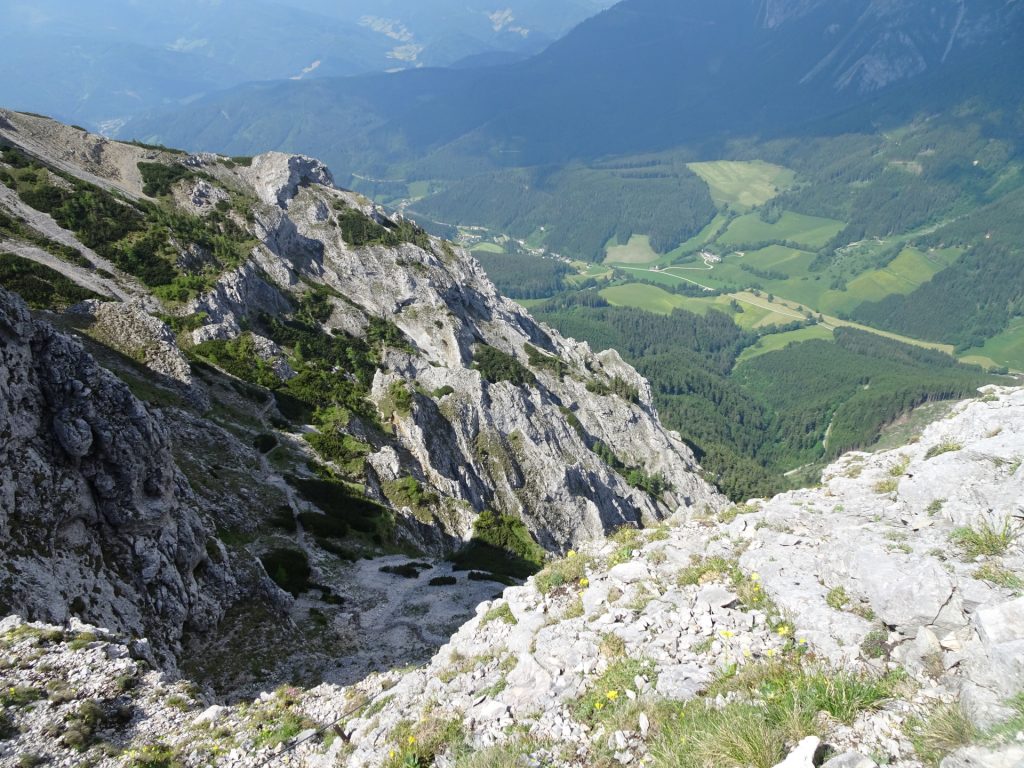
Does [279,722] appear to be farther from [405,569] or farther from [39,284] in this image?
[39,284]

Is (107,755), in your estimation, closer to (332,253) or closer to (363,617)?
(363,617)

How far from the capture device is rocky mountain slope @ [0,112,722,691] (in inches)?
1043

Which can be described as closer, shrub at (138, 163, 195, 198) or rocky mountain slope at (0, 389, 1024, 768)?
rocky mountain slope at (0, 389, 1024, 768)

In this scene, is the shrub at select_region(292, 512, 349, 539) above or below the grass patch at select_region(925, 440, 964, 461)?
below

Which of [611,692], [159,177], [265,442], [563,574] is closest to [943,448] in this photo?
[563,574]

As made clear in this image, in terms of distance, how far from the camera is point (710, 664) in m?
13.2

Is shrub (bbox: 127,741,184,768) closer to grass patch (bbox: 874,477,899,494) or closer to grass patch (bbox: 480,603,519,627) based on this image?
grass patch (bbox: 480,603,519,627)

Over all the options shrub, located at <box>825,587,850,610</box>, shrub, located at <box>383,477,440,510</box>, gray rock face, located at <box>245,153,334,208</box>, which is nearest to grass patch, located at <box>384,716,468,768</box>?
shrub, located at <box>825,587,850,610</box>

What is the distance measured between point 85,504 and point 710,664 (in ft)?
87.8

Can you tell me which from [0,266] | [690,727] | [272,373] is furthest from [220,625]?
[0,266]

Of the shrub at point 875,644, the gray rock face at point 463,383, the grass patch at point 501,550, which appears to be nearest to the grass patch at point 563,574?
the shrub at point 875,644

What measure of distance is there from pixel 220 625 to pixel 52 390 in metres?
13.9

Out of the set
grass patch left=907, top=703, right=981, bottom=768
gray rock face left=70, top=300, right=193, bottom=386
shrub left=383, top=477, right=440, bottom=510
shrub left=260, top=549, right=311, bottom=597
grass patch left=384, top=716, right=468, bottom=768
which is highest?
gray rock face left=70, top=300, right=193, bottom=386

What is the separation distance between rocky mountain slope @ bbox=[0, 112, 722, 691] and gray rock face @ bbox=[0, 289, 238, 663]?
10 centimetres
